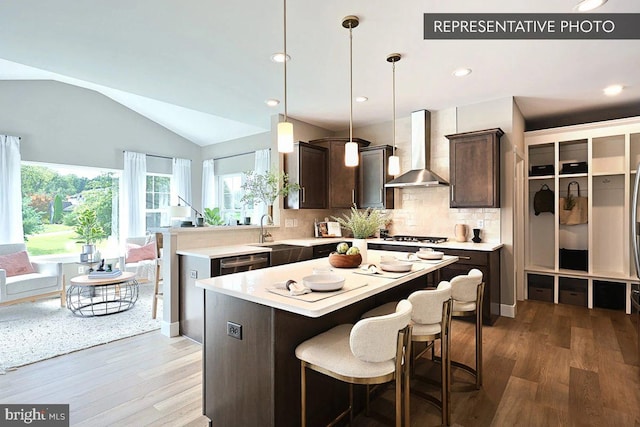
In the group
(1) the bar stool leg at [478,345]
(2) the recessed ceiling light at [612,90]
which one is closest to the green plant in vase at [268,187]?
(1) the bar stool leg at [478,345]

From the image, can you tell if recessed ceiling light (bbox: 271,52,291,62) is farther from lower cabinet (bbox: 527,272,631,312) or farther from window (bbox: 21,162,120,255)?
window (bbox: 21,162,120,255)

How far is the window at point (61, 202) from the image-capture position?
233 inches

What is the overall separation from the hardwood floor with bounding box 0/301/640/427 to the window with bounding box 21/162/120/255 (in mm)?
4132

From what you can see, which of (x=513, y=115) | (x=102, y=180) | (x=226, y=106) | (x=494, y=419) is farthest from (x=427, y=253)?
(x=102, y=180)

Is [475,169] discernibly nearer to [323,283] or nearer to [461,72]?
[461,72]

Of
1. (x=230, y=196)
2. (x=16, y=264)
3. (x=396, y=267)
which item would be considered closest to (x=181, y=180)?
(x=230, y=196)

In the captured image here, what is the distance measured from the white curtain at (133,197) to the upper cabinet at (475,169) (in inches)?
244

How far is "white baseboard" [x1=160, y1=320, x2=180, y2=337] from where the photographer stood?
3550 mm

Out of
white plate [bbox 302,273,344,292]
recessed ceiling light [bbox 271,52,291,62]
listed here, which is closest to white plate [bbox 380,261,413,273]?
white plate [bbox 302,273,344,292]

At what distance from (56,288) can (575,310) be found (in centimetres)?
719

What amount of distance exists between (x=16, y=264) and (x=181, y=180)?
3796 mm

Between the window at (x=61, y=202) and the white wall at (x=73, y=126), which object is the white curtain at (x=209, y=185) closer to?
the white wall at (x=73, y=126)

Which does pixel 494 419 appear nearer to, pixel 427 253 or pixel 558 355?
pixel 427 253

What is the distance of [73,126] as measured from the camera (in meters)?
6.21
